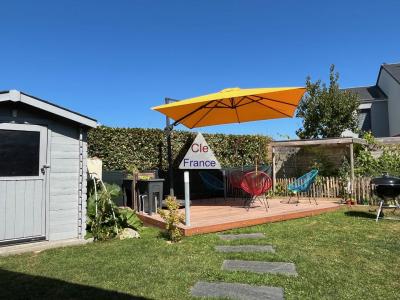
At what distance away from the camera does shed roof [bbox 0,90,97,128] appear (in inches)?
201

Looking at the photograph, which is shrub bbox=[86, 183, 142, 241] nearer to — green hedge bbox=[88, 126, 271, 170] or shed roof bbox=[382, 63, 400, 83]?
green hedge bbox=[88, 126, 271, 170]

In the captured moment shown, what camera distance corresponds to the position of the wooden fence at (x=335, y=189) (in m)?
9.29

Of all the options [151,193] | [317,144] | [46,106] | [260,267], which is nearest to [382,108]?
[317,144]

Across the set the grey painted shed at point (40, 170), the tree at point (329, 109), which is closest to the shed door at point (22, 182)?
the grey painted shed at point (40, 170)

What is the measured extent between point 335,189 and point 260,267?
7.07m

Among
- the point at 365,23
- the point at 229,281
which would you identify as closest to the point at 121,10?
the point at 365,23

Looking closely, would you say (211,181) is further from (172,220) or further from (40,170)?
(40,170)

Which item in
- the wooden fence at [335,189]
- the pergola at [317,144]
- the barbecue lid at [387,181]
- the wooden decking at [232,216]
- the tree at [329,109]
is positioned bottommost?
the wooden decking at [232,216]

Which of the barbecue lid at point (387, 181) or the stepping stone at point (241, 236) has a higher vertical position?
the barbecue lid at point (387, 181)

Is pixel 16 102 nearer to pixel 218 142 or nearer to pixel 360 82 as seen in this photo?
pixel 218 142

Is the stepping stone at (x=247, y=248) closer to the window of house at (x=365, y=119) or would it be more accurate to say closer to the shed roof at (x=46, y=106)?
the shed roof at (x=46, y=106)

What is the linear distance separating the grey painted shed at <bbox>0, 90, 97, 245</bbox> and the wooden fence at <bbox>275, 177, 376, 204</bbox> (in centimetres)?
732

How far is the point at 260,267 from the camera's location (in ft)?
13.8

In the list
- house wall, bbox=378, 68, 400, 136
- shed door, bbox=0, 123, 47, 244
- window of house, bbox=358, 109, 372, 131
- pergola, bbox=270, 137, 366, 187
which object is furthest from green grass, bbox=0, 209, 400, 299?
window of house, bbox=358, 109, 372, 131
